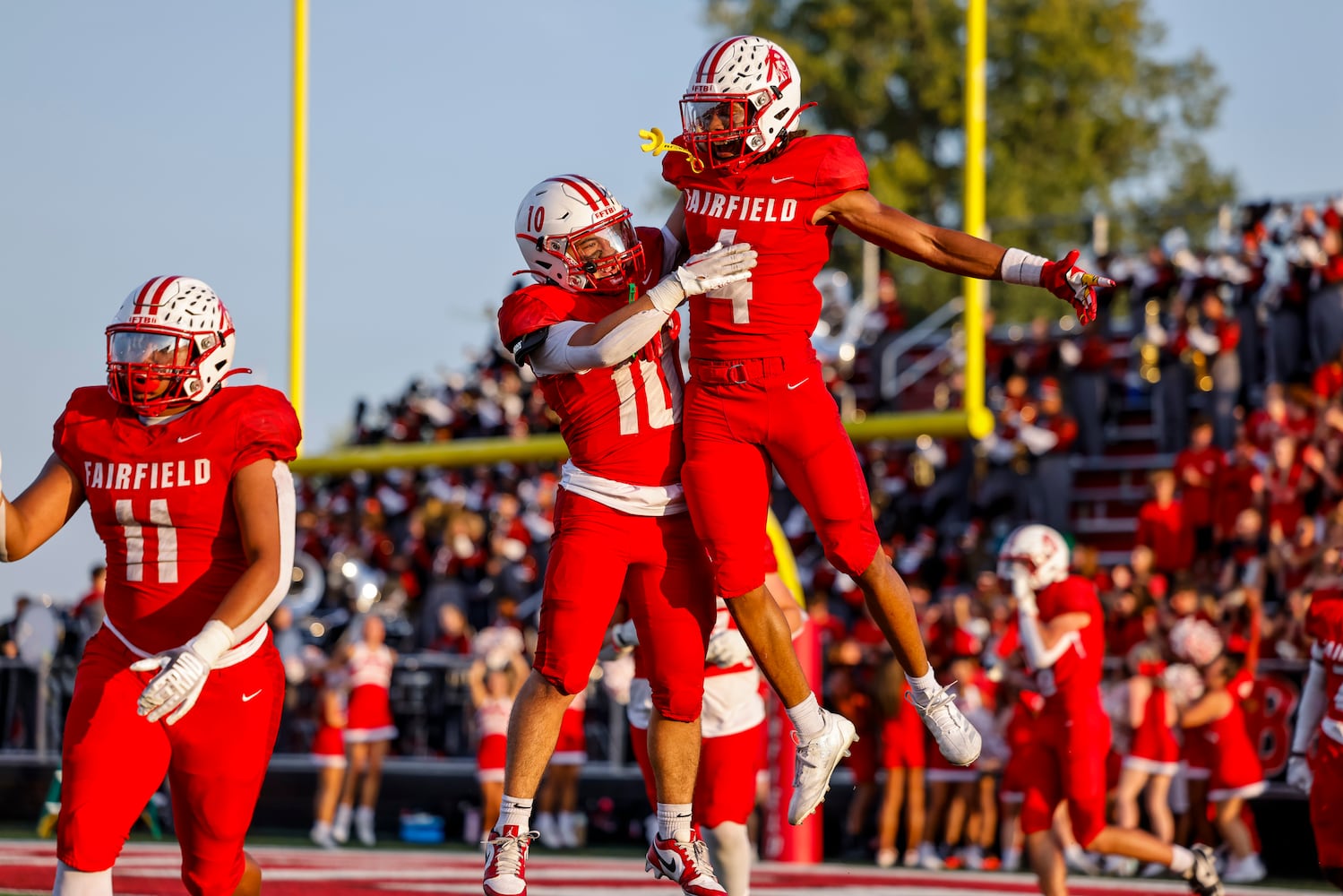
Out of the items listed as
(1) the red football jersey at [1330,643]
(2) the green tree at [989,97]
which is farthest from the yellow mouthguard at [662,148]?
(2) the green tree at [989,97]

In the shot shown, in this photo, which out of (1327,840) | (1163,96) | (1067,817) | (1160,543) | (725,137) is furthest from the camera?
(1163,96)

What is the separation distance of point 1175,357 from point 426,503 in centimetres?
769

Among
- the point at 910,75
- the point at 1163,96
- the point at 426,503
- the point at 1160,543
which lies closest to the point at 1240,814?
the point at 1160,543

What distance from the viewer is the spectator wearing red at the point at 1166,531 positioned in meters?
14.1

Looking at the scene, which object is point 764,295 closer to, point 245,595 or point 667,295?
point 667,295

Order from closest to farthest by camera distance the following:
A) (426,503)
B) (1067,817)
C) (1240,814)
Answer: (1067,817) < (1240,814) < (426,503)

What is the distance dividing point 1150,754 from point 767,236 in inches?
270

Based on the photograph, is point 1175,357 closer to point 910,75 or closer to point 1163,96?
point 910,75

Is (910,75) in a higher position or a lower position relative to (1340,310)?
higher

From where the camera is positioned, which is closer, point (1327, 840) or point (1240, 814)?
Result: point (1327, 840)

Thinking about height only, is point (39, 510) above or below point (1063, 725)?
above

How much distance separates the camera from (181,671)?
4918mm

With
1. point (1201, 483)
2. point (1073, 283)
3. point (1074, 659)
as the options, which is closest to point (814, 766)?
point (1073, 283)

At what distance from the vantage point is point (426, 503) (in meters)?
19.5
